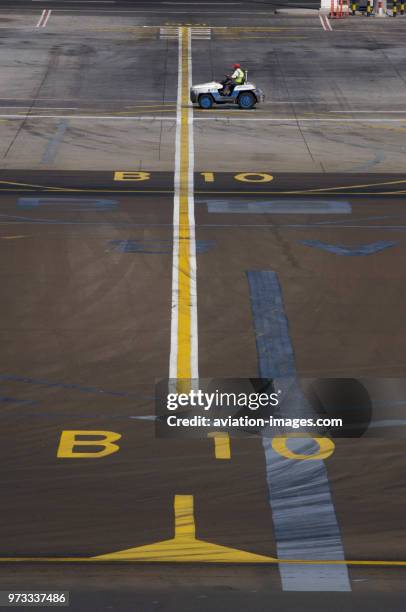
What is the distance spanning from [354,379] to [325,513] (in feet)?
20.3

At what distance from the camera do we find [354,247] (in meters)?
33.6

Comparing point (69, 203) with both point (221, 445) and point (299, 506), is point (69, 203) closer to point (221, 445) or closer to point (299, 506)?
point (221, 445)

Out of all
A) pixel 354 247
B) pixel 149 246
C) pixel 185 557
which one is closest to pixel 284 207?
pixel 354 247

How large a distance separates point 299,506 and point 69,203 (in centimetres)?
2100

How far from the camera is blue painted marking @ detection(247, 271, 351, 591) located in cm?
1638

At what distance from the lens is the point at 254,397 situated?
75.9 ft

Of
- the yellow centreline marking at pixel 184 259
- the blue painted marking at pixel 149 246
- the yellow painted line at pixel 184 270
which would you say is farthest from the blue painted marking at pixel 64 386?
the blue painted marking at pixel 149 246

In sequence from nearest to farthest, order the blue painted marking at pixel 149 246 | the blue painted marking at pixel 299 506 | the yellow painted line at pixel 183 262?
the blue painted marking at pixel 299 506 → the yellow painted line at pixel 183 262 → the blue painted marking at pixel 149 246

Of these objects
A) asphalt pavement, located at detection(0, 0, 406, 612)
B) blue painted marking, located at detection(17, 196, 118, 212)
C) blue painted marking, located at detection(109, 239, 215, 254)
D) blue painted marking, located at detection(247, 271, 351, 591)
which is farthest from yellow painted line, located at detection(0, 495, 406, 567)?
blue painted marking, located at detection(17, 196, 118, 212)

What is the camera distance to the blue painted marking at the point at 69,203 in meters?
37.1

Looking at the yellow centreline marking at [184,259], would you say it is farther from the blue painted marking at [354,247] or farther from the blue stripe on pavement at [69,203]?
the blue painted marking at [354,247]

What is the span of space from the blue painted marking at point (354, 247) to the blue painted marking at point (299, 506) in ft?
26.5

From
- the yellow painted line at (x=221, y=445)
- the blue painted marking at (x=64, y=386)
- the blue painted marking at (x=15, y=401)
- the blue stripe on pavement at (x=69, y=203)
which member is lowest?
the blue stripe on pavement at (x=69, y=203)

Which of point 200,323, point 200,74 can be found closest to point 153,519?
point 200,323
